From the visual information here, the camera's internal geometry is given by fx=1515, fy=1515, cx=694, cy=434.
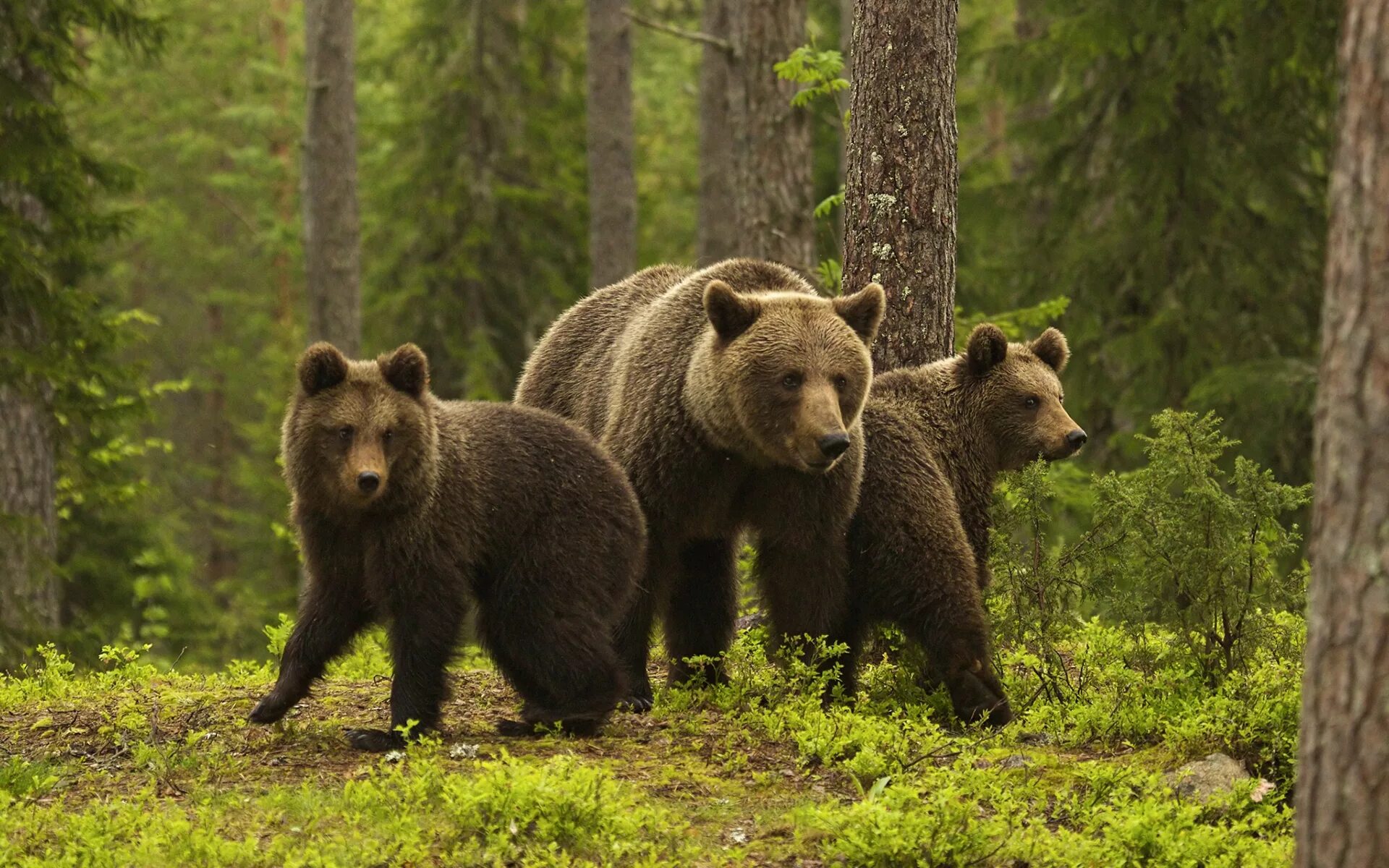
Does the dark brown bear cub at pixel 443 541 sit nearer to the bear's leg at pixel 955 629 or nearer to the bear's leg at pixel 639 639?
the bear's leg at pixel 639 639

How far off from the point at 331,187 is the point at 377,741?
12473 mm

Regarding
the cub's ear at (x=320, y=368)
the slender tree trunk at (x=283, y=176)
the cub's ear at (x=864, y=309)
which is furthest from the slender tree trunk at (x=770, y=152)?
the slender tree trunk at (x=283, y=176)

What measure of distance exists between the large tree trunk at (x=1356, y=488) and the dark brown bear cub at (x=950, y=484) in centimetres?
311

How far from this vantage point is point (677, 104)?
3416 cm

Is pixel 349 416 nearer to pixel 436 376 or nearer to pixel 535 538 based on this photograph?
pixel 535 538

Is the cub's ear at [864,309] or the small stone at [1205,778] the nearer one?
the small stone at [1205,778]

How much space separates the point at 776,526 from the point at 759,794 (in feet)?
4.98

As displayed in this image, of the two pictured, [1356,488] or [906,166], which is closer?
[1356,488]

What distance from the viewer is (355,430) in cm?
621

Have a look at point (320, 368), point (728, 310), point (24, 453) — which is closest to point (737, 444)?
point (728, 310)

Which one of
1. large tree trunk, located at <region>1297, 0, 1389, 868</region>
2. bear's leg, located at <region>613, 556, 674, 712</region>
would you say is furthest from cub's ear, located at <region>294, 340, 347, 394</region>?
large tree trunk, located at <region>1297, 0, 1389, 868</region>

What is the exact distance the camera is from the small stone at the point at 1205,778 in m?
5.68

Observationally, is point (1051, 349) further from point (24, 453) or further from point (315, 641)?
point (24, 453)

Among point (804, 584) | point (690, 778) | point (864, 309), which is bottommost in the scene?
point (690, 778)
